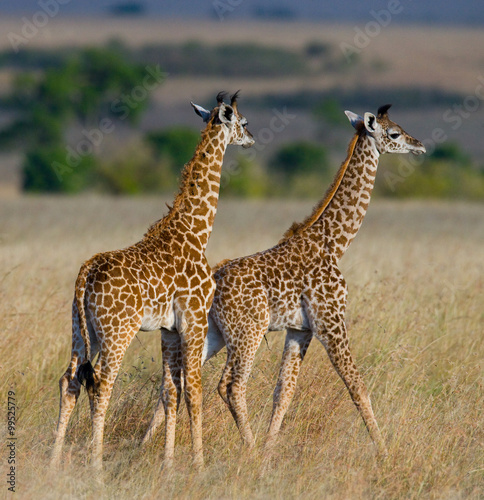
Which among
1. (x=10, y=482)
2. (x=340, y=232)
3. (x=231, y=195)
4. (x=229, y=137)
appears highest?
(x=231, y=195)

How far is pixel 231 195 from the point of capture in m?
47.3

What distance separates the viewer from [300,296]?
7.05 meters

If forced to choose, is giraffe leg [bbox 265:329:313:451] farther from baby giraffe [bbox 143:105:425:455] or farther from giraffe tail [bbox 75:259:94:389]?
giraffe tail [bbox 75:259:94:389]

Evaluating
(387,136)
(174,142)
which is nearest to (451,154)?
(174,142)

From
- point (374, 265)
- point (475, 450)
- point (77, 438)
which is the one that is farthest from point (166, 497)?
point (374, 265)

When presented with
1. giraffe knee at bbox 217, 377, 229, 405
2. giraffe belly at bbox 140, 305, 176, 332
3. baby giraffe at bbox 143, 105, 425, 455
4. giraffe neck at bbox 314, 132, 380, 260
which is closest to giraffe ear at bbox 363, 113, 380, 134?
baby giraffe at bbox 143, 105, 425, 455

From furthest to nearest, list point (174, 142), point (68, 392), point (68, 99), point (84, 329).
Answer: point (68, 99)
point (174, 142)
point (68, 392)
point (84, 329)

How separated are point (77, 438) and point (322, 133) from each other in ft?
285

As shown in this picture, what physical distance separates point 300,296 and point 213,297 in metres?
0.73

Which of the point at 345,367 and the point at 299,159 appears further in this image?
the point at 299,159

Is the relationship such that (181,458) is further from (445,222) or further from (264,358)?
(445,222)

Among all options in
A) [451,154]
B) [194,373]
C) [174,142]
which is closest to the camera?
[194,373]

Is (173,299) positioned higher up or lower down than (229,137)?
lower down

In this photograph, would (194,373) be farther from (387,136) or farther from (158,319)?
(387,136)
